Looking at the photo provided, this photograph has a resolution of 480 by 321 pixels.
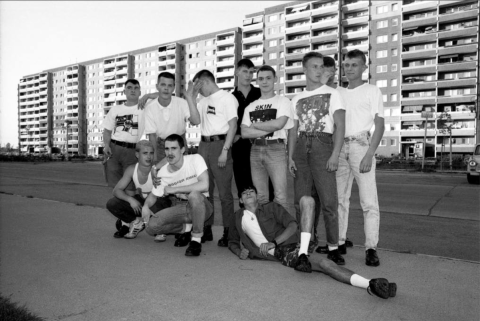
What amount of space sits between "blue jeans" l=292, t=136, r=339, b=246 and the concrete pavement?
0.49 meters

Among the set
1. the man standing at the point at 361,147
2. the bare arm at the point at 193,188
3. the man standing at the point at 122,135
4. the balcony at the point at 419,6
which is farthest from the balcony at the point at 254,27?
the bare arm at the point at 193,188

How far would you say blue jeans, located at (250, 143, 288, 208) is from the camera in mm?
4738

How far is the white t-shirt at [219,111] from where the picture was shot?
16.3ft

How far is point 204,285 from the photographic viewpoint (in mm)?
3373

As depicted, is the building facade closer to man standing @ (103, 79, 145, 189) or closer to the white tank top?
man standing @ (103, 79, 145, 189)

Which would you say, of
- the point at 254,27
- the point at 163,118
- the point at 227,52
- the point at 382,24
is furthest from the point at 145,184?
the point at 227,52

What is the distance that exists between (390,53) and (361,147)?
6877cm

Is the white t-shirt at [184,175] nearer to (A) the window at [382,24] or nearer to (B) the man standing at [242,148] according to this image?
(B) the man standing at [242,148]

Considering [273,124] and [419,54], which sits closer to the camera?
[273,124]

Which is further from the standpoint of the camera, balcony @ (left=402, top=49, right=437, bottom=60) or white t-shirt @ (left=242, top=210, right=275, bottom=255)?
balcony @ (left=402, top=49, right=437, bottom=60)

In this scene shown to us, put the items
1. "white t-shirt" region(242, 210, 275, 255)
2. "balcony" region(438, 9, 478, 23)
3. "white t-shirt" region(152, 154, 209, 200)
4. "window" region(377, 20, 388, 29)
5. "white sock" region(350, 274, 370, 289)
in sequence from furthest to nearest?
"window" region(377, 20, 388, 29) < "balcony" region(438, 9, 478, 23) < "white t-shirt" region(152, 154, 209, 200) < "white t-shirt" region(242, 210, 275, 255) < "white sock" region(350, 274, 370, 289)

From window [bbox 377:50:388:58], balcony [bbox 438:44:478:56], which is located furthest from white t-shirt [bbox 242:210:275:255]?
window [bbox 377:50:388:58]

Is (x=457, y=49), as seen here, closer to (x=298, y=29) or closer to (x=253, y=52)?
(x=298, y=29)

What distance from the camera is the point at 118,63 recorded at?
4377 inches
